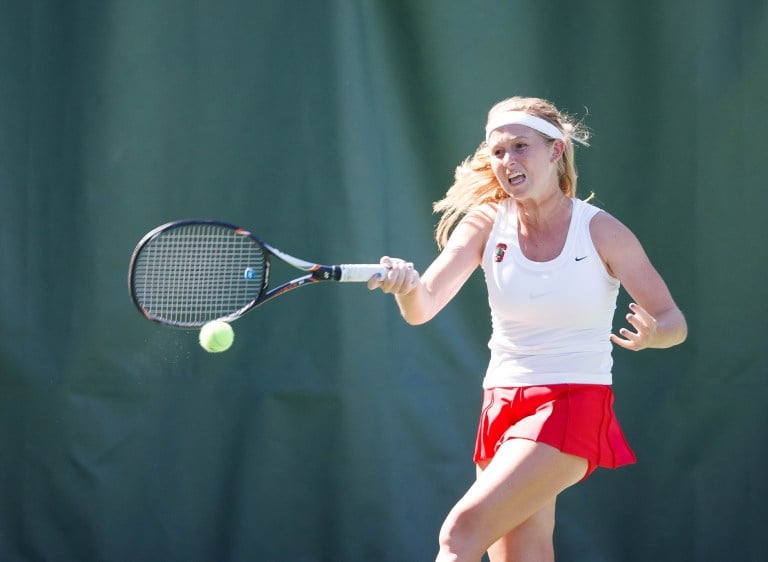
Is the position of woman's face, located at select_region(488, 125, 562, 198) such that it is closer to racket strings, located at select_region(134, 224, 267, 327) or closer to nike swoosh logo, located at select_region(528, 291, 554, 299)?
nike swoosh logo, located at select_region(528, 291, 554, 299)

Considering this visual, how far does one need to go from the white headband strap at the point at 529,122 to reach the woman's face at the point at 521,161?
0.5 inches

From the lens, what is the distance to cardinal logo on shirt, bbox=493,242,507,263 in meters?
3.03

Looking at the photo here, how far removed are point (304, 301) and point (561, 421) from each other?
1534mm

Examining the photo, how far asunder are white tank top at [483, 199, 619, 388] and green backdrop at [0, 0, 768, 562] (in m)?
1.18

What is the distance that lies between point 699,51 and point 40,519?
293 centimetres

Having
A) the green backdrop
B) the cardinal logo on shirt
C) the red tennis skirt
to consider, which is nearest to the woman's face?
the cardinal logo on shirt

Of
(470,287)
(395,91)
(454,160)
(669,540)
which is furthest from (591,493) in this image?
(395,91)

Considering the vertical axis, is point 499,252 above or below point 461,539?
above

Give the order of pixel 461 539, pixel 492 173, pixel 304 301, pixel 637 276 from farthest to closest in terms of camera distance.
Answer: pixel 304 301, pixel 492 173, pixel 637 276, pixel 461 539

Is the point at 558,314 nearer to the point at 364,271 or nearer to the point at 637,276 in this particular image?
the point at 637,276

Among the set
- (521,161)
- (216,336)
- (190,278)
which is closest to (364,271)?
(216,336)

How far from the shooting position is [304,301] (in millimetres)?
4121

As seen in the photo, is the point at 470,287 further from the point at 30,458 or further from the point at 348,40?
the point at 30,458

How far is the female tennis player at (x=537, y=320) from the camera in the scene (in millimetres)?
2740
